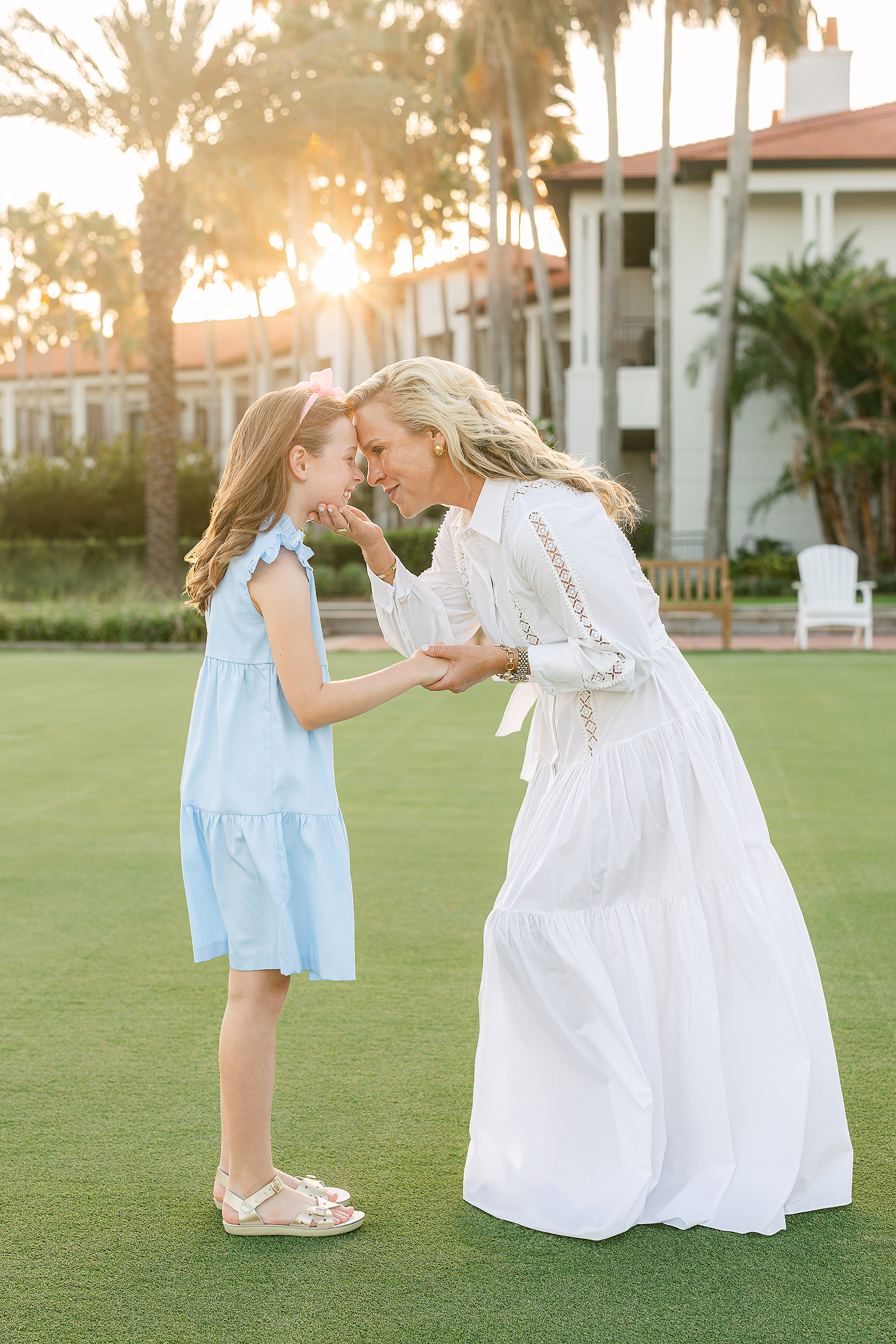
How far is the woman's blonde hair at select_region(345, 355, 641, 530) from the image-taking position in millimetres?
2791

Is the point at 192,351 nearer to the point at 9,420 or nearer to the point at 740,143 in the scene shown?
the point at 9,420

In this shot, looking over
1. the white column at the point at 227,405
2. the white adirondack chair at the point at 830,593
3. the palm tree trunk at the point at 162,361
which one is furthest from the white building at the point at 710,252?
the white column at the point at 227,405

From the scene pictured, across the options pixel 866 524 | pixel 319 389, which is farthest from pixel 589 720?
pixel 866 524

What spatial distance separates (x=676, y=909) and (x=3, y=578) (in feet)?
75.8

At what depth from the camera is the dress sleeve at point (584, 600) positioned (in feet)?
8.82

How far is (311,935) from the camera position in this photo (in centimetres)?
271

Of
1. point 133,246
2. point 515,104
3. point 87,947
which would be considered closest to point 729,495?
point 515,104

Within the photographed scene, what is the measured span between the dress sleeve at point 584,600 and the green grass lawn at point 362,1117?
1.22 meters

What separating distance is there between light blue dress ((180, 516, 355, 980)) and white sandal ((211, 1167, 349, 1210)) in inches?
20.0

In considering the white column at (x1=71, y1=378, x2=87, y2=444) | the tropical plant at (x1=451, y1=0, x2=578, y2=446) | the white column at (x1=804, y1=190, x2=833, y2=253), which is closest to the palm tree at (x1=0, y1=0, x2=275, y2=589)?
the tropical plant at (x1=451, y1=0, x2=578, y2=446)

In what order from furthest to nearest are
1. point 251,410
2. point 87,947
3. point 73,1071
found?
point 87,947 < point 73,1071 < point 251,410

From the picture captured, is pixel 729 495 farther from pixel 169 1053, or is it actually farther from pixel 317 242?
pixel 169 1053

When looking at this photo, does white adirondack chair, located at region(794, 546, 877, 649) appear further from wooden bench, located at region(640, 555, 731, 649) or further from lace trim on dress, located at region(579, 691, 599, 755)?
lace trim on dress, located at region(579, 691, 599, 755)

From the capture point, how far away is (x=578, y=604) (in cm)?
271
